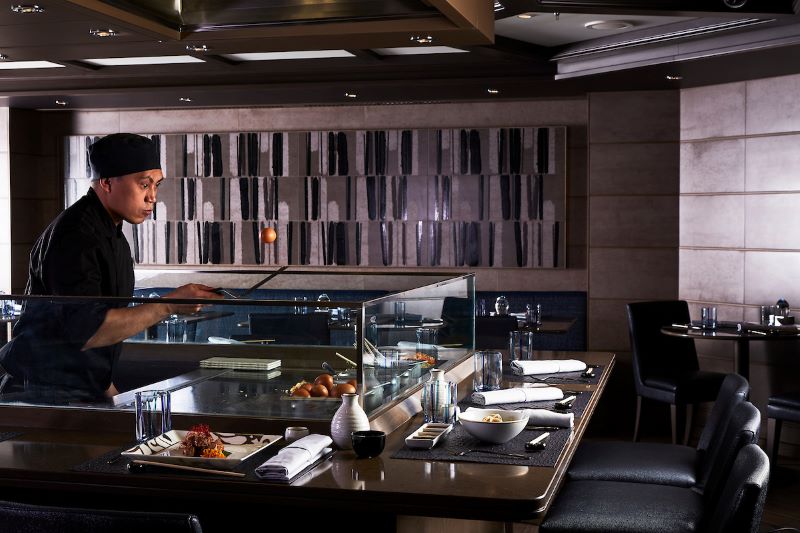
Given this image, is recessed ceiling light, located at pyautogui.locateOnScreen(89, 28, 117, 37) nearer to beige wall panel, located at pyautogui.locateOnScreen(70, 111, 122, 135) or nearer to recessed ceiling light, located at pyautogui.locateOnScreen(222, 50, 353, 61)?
recessed ceiling light, located at pyautogui.locateOnScreen(222, 50, 353, 61)

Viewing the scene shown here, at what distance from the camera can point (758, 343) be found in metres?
6.66

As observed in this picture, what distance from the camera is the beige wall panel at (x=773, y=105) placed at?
21.0 feet

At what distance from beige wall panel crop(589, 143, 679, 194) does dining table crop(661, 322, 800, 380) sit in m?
1.39

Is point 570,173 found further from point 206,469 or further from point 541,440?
point 206,469

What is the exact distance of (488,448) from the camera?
2459mm

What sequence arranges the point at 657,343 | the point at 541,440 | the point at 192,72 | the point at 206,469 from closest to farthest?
1. the point at 206,469
2. the point at 541,440
3. the point at 657,343
4. the point at 192,72

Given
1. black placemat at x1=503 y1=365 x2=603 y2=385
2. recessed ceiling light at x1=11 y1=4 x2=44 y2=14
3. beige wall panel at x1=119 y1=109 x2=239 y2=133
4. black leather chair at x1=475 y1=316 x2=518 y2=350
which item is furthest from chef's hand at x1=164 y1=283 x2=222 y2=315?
beige wall panel at x1=119 y1=109 x2=239 y2=133

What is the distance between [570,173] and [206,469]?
579cm

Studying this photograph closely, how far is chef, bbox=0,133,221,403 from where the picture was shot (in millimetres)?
2582

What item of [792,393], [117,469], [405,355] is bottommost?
[792,393]

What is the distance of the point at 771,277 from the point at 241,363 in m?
4.95

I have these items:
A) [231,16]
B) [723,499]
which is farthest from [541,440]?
[231,16]

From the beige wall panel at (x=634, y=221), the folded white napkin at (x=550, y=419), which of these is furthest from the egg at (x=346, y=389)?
the beige wall panel at (x=634, y=221)

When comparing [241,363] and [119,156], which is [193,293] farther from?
[119,156]
